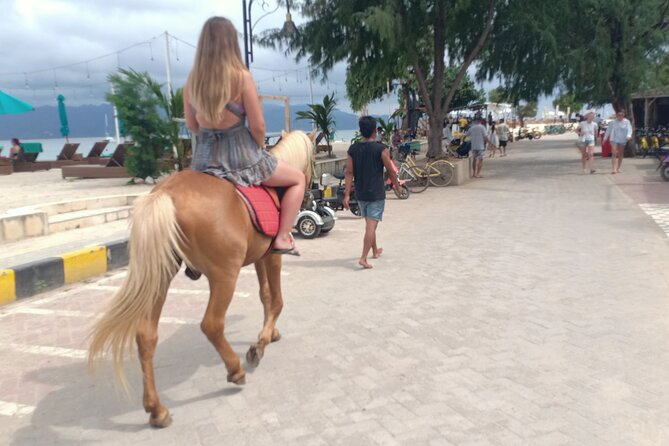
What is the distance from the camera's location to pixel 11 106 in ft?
55.7

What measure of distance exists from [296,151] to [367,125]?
8.42ft

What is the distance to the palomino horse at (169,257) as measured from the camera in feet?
9.45

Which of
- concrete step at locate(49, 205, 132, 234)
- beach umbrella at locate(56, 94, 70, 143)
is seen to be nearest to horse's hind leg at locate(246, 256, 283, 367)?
concrete step at locate(49, 205, 132, 234)

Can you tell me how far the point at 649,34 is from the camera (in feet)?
62.3

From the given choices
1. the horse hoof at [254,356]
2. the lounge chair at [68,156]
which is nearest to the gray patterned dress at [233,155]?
the horse hoof at [254,356]

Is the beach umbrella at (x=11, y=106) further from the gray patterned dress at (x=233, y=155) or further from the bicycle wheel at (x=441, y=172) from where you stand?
the gray patterned dress at (x=233, y=155)

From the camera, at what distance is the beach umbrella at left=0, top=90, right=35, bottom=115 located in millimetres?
16641

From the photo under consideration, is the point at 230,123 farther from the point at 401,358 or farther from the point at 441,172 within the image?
the point at 441,172

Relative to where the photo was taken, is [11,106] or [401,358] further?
[11,106]

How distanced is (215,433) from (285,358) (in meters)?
1.02

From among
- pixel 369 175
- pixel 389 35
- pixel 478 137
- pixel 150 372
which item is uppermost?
pixel 389 35

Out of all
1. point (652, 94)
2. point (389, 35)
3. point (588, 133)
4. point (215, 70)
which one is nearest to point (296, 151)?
point (215, 70)

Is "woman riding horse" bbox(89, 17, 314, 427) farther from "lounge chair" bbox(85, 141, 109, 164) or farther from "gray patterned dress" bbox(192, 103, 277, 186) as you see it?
"lounge chair" bbox(85, 141, 109, 164)

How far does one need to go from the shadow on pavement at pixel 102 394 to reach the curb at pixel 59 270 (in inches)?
79.9
